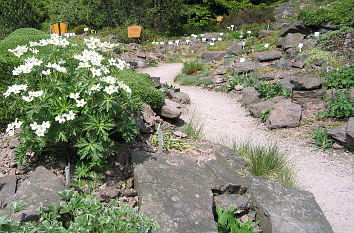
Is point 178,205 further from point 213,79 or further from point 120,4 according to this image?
point 120,4

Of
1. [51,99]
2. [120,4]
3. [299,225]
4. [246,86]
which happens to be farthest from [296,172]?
[120,4]

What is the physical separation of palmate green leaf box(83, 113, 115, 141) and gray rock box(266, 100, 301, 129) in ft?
12.9

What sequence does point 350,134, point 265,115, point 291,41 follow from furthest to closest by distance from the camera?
point 291,41 → point 265,115 → point 350,134

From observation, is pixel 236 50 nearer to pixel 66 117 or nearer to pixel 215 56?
pixel 215 56

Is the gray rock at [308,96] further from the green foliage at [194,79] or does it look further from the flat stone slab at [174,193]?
the flat stone slab at [174,193]

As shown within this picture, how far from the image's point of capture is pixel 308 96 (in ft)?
21.0

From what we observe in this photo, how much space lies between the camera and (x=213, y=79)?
29.6 feet

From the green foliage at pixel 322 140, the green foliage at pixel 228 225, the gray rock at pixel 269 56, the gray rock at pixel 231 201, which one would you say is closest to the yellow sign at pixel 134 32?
the gray rock at pixel 269 56

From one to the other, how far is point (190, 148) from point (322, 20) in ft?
26.8

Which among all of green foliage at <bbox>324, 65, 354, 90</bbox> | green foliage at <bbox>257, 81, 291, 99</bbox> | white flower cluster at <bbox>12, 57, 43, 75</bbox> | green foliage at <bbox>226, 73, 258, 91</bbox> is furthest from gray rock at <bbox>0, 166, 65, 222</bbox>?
green foliage at <bbox>226, 73, 258, 91</bbox>

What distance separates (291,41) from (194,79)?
334 cm

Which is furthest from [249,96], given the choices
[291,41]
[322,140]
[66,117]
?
[66,117]

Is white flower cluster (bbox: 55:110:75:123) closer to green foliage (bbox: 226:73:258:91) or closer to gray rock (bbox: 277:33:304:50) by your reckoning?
green foliage (bbox: 226:73:258:91)

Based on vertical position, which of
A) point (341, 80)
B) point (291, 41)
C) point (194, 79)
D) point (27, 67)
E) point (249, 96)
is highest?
point (27, 67)
